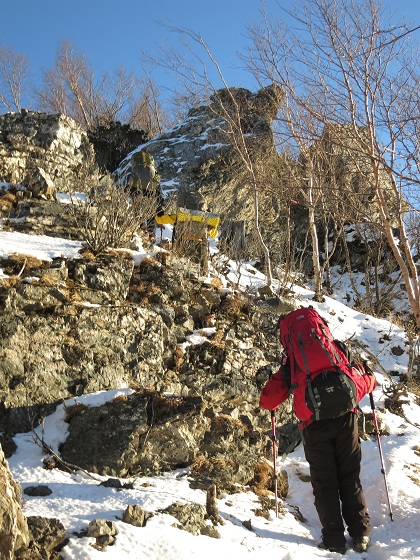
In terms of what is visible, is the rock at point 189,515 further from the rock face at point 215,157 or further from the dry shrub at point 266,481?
the rock face at point 215,157

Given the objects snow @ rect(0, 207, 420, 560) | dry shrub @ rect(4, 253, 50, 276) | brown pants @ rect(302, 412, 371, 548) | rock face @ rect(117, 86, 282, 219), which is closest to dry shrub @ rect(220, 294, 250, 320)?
snow @ rect(0, 207, 420, 560)

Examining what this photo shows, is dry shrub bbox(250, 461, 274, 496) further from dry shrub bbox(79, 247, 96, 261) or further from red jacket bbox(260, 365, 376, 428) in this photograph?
dry shrub bbox(79, 247, 96, 261)

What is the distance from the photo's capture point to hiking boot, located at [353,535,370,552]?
3.11 metres


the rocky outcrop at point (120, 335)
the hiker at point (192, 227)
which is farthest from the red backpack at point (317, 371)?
the hiker at point (192, 227)

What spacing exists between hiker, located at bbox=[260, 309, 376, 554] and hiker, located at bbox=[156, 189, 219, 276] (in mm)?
3957

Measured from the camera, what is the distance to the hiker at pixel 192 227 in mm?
7477

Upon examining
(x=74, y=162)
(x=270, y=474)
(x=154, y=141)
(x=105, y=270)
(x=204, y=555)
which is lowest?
(x=270, y=474)

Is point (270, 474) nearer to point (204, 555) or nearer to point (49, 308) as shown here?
point (204, 555)

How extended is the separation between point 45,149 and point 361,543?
33.0 feet

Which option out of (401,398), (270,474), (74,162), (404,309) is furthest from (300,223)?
(270,474)

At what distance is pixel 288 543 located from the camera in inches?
123

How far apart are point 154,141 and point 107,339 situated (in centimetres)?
1455

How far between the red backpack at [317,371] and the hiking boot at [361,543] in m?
0.87

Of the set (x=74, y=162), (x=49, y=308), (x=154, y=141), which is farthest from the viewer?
(x=154, y=141)
